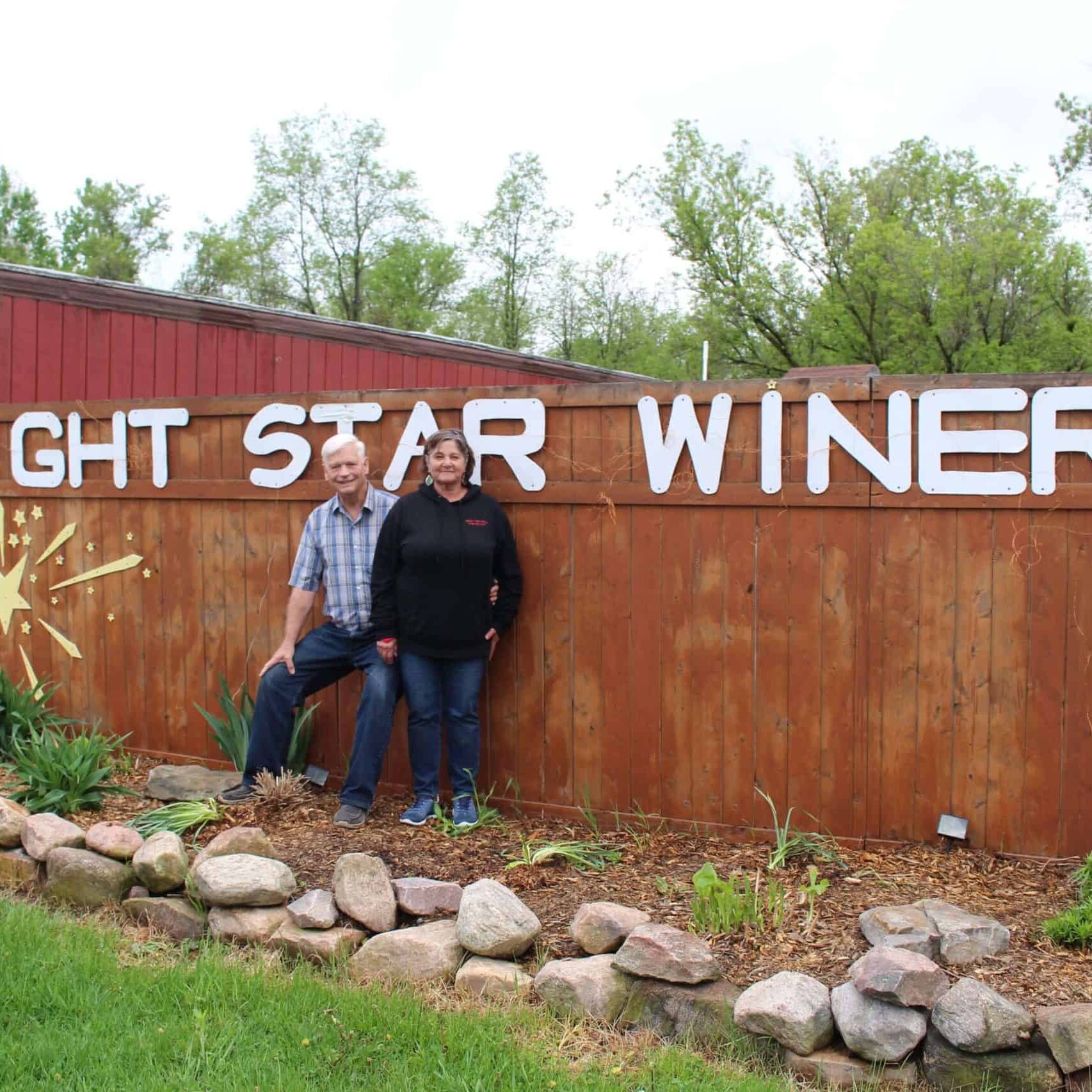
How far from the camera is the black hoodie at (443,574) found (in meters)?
4.41

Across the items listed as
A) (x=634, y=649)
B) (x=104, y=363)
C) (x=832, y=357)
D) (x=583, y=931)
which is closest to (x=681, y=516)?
(x=634, y=649)

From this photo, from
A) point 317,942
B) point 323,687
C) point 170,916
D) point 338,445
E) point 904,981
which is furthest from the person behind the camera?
point 323,687

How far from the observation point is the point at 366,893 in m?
3.51

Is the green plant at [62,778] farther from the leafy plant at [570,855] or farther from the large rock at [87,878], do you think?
the leafy plant at [570,855]

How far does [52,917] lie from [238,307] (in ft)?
20.6

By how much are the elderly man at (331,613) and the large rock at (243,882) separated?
3.01 feet

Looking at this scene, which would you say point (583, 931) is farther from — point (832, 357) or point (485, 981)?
point (832, 357)

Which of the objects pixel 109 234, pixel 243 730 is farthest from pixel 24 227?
pixel 243 730

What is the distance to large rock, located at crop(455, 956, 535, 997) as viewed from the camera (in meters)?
3.16

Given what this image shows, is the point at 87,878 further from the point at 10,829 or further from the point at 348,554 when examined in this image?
the point at 348,554

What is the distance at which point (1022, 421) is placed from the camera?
12.8 ft

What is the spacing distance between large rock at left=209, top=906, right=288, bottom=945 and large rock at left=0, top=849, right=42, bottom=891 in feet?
2.95

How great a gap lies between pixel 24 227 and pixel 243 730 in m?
38.4

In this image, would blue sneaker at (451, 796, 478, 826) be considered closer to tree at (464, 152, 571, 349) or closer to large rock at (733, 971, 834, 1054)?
large rock at (733, 971, 834, 1054)
